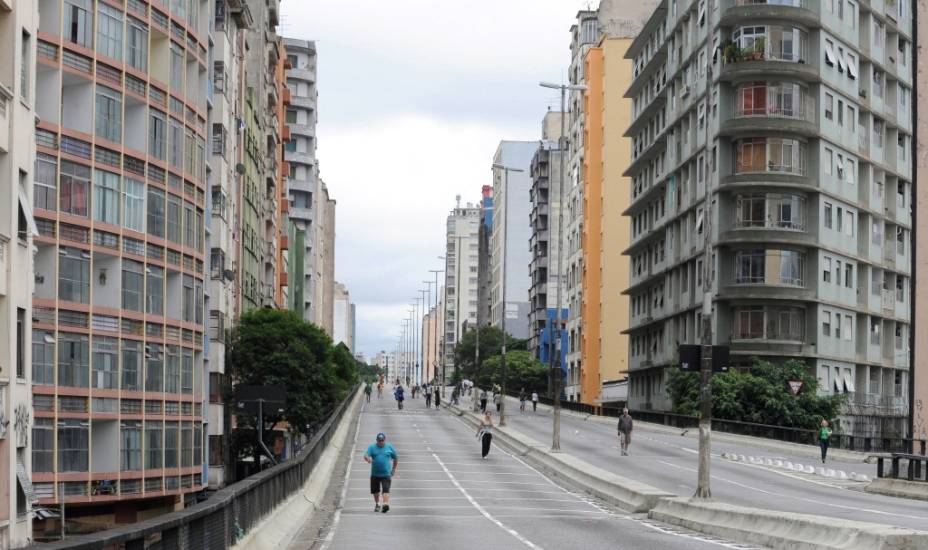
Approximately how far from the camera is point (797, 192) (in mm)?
81812

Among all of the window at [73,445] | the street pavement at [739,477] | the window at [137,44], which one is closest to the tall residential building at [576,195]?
the street pavement at [739,477]

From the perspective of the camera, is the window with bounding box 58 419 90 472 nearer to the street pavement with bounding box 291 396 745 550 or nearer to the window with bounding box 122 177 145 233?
the window with bounding box 122 177 145 233

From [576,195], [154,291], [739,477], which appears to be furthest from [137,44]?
[576,195]

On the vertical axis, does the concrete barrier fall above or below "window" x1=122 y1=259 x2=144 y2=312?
below

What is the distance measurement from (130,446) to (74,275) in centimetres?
677

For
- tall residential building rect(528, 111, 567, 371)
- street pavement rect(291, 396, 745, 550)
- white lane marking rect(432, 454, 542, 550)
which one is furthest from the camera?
tall residential building rect(528, 111, 567, 371)

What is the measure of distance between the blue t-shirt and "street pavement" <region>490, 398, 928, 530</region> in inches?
377

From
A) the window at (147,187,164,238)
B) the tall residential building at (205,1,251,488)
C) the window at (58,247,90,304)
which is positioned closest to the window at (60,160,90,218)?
the window at (58,247,90,304)

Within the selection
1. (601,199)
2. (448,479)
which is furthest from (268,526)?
(601,199)

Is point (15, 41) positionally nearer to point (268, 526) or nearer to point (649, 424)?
point (268, 526)

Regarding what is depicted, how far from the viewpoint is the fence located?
486 inches

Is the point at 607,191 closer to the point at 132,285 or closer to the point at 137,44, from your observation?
the point at 137,44

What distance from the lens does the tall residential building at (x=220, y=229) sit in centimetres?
6831

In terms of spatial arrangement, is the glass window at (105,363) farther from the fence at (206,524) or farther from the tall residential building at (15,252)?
the fence at (206,524)
